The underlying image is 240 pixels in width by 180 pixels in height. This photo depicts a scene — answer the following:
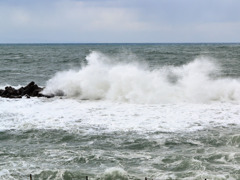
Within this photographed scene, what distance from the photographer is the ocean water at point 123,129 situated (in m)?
8.26

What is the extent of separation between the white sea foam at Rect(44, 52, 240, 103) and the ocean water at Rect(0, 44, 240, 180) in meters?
0.06

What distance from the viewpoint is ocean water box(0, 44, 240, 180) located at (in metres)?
8.26

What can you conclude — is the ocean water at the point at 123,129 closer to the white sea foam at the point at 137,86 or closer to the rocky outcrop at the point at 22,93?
the white sea foam at the point at 137,86

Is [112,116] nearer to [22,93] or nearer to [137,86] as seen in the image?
[137,86]

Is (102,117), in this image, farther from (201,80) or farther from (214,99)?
(201,80)

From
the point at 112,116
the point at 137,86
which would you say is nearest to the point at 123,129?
the point at 112,116

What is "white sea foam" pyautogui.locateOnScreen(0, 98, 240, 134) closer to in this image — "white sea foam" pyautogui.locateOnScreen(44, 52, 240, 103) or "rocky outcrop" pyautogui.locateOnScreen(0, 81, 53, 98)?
Result: "white sea foam" pyautogui.locateOnScreen(44, 52, 240, 103)

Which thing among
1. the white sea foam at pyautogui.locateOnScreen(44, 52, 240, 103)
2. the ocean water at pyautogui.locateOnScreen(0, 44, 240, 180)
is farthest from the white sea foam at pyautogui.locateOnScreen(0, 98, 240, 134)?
the white sea foam at pyautogui.locateOnScreen(44, 52, 240, 103)

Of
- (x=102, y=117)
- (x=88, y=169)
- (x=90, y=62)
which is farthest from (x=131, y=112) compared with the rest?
(x=90, y=62)

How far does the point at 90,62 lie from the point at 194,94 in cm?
779

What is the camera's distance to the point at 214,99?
17125 millimetres

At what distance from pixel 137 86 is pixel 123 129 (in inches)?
266

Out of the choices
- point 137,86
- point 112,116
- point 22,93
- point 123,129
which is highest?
point 137,86

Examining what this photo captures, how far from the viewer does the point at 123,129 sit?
11.7 metres
